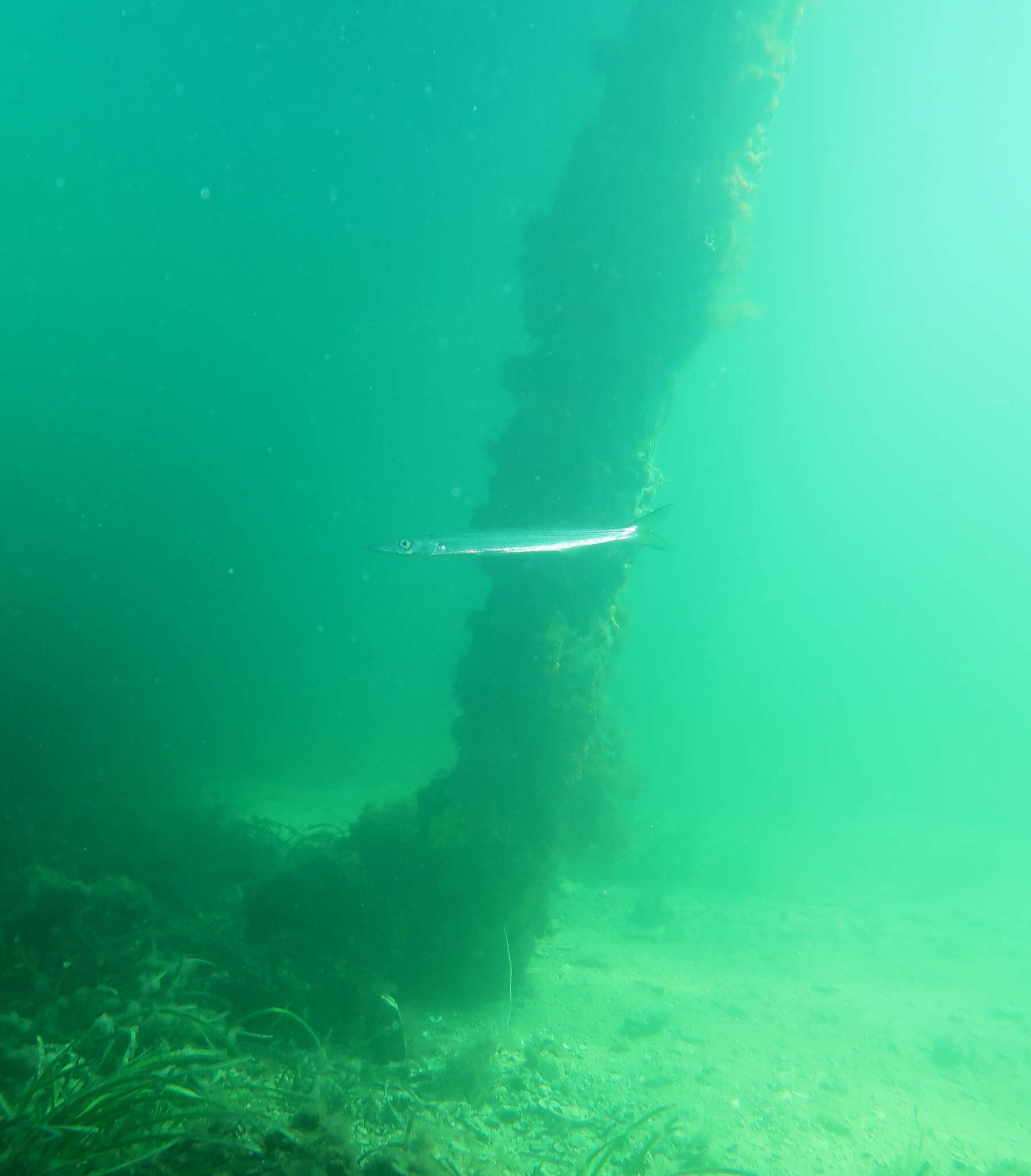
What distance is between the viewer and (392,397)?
40906 mm

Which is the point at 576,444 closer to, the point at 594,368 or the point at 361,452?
the point at 594,368

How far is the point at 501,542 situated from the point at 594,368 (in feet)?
21.2

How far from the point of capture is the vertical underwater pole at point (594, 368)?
9164mm

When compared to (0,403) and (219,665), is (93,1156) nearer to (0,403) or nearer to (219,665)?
(219,665)

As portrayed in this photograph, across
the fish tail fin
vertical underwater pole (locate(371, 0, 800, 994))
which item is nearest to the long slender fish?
the fish tail fin

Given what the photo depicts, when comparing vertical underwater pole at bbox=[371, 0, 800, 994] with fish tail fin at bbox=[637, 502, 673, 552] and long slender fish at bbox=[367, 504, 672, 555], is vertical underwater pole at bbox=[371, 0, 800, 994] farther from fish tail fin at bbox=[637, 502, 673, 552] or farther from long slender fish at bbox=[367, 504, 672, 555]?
long slender fish at bbox=[367, 504, 672, 555]

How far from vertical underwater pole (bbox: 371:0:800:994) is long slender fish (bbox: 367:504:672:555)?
13.2 feet

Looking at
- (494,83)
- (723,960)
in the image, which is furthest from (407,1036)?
(494,83)

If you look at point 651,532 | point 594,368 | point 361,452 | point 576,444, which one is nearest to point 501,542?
point 651,532

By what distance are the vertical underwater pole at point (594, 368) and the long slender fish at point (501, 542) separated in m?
4.01

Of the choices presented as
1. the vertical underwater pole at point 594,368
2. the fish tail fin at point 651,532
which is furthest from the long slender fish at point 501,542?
the vertical underwater pole at point 594,368

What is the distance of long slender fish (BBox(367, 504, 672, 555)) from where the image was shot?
510 cm

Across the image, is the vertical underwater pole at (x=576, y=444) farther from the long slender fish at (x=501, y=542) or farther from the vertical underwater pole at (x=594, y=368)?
the long slender fish at (x=501, y=542)

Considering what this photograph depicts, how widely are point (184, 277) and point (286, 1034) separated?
39.7 metres
